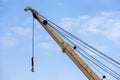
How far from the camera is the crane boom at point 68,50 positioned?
92.8 feet

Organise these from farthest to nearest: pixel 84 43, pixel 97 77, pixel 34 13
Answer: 1. pixel 34 13
2. pixel 84 43
3. pixel 97 77

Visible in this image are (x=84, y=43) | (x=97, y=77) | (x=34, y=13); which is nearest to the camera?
(x=97, y=77)

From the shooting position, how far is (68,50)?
29.6 meters

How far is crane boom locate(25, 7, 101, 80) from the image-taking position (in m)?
28.3

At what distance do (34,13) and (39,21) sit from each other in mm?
1023

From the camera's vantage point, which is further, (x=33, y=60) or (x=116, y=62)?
(x=33, y=60)

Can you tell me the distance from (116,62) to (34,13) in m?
10.3

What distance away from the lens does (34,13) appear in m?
31.8

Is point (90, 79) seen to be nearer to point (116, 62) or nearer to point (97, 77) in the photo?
point (97, 77)

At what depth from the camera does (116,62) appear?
93.5 ft

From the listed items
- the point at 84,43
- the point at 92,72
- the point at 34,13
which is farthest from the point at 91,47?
the point at 34,13

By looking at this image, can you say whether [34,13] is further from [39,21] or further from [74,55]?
[74,55]

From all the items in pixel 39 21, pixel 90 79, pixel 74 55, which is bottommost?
pixel 90 79

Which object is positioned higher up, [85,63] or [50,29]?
[50,29]
